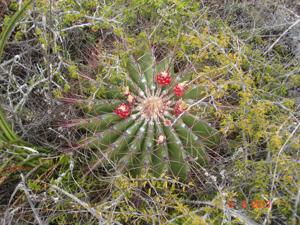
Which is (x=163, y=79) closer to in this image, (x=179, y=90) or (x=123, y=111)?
(x=179, y=90)

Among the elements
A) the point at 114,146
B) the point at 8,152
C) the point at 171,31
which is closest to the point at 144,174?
the point at 114,146

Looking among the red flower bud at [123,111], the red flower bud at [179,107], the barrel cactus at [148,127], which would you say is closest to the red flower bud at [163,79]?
the barrel cactus at [148,127]

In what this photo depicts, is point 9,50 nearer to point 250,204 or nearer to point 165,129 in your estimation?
point 165,129

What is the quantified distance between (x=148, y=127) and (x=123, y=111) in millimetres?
171

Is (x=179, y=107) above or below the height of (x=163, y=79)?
below

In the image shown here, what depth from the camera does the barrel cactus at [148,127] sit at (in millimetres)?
2469

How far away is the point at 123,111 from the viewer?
2.48m

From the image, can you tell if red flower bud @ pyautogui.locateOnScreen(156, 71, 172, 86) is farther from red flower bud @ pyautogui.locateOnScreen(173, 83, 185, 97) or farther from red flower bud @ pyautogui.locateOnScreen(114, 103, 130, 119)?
red flower bud @ pyautogui.locateOnScreen(114, 103, 130, 119)

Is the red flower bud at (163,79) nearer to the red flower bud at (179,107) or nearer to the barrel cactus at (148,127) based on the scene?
the barrel cactus at (148,127)

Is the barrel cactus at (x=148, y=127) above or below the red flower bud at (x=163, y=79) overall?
below

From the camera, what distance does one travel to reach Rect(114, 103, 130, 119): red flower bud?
8.13 feet

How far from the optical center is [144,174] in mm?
2465

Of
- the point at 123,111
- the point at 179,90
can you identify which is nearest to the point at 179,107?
the point at 179,90

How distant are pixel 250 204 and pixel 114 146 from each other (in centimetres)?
→ 91
